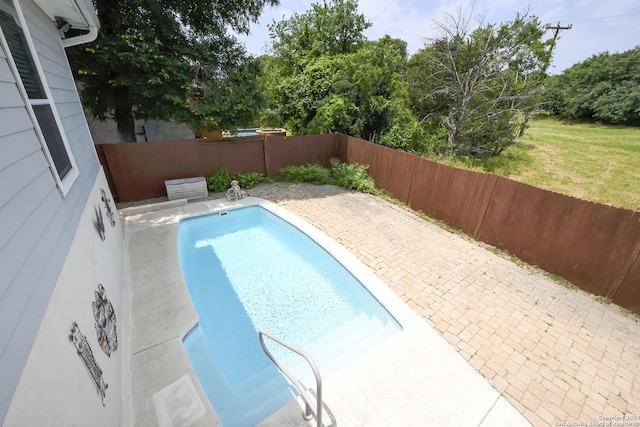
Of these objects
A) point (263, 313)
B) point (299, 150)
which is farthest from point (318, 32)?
point (263, 313)

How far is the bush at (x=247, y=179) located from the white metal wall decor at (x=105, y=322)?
6185mm

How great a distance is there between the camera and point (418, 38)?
1066 cm

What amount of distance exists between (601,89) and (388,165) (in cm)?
3570

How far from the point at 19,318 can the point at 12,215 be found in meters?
0.69

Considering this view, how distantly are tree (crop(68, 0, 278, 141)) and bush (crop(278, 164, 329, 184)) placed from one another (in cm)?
359

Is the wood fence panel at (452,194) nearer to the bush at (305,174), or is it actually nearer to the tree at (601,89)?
the bush at (305,174)

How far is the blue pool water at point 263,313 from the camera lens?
3295mm

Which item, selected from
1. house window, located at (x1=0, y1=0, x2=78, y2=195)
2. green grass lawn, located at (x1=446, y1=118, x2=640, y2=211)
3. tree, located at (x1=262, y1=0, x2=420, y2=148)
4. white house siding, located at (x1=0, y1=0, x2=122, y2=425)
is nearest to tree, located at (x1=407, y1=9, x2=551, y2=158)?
green grass lawn, located at (x1=446, y1=118, x2=640, y2=211)

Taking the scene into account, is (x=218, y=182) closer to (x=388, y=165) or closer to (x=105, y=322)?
(x=388, y=165)

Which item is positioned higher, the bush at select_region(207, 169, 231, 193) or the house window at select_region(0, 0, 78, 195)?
the house window at select_region(0, 0, 78, 195)

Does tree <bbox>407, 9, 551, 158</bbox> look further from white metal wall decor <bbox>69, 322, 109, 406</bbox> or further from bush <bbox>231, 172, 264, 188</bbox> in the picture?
white metal wall decor <bbox>69, 322, 109, 406</bbox>

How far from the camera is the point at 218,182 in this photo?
8648 mm

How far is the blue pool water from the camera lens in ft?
10.8

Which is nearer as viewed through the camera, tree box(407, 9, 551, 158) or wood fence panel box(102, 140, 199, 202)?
wood fence panel box(102, 140, 199, 202)
